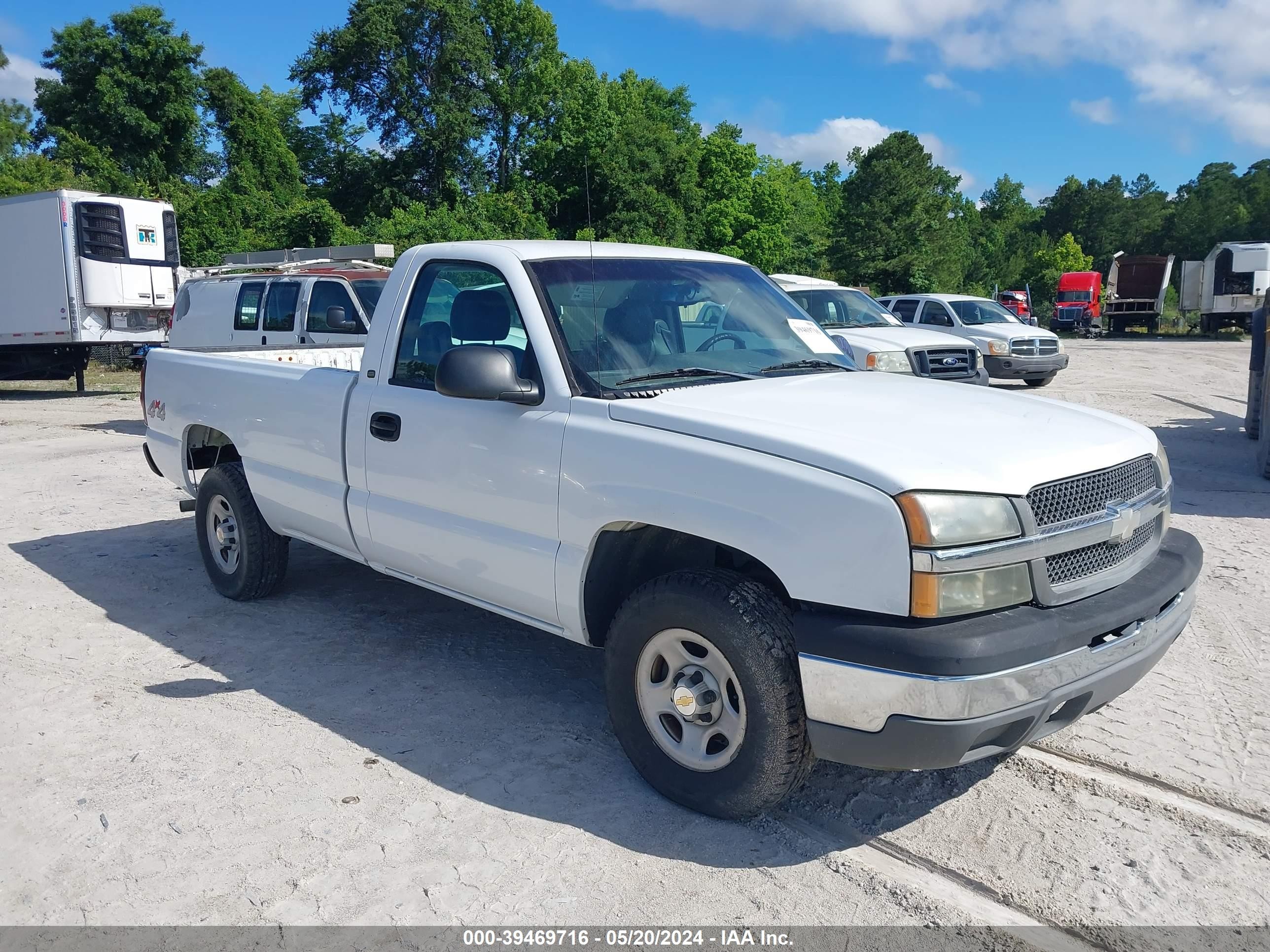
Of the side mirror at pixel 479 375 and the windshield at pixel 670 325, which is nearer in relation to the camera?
the side mirror at pixel 479 375

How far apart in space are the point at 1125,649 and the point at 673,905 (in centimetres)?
164

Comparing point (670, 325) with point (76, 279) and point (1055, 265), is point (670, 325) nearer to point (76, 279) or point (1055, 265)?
point (76, 279)

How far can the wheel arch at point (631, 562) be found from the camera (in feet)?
11.9

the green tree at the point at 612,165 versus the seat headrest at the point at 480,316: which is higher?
the green tree at the point at 612,165

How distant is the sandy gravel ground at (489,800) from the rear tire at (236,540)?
0.54ft

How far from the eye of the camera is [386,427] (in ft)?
14.8

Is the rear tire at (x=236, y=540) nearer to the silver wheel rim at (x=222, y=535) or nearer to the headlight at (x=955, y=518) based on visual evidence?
the silver wheel rim at (x=222, y=535)

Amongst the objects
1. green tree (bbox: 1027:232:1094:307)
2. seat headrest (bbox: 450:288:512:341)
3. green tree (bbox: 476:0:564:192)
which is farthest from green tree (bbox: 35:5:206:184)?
green tree (bbox: 1027:232:1094:307)

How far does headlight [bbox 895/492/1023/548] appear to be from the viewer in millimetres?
2832

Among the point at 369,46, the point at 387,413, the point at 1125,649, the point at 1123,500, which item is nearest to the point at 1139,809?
the point at 1125,649

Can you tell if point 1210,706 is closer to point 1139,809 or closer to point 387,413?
point 1139,809

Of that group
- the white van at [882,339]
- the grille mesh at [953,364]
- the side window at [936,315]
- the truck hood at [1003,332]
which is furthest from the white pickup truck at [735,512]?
the side window at [936,315]

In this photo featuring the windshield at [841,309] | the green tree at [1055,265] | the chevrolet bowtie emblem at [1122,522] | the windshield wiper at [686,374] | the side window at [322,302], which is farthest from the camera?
the green tree at [1055,265]

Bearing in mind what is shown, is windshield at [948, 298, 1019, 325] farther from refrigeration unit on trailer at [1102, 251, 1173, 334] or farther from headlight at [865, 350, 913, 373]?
refrigeration unit on trailer at [1102, 251, 1173, 334]
